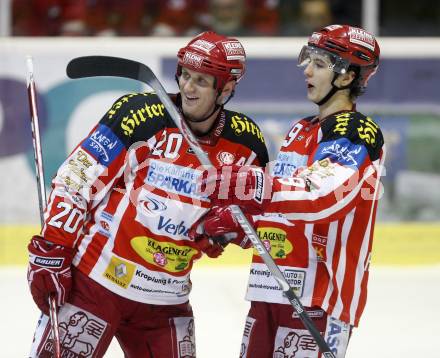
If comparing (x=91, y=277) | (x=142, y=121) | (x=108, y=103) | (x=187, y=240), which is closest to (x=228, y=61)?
(x=142, y=121)

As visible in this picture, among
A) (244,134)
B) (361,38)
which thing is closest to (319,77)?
(361,38)

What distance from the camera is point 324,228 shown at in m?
2.89

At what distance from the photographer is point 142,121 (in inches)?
114

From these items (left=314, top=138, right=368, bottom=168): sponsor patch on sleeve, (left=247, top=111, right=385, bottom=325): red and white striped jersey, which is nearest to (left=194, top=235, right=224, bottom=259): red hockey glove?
(left=247, top=111, right=385, bottom=325): red and white striped jersey

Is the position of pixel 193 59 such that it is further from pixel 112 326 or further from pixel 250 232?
pixel 112 326

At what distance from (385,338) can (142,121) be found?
2.08 meters

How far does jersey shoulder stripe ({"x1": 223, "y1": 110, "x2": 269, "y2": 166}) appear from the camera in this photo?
119 inches

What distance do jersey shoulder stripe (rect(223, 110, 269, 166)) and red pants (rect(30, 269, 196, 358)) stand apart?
19.9 inches

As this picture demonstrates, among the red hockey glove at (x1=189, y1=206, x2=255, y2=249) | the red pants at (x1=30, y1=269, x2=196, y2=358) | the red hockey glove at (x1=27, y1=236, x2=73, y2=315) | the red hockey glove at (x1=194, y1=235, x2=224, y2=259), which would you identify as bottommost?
the red pants at (x1=30, y1=269, x2=196, y2=358)

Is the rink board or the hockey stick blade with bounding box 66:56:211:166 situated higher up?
the rink board

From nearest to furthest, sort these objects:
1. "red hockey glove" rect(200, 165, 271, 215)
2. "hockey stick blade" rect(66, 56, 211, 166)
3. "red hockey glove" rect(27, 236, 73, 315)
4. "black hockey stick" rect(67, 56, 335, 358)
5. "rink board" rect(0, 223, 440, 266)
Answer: "red hockey glove" rect(200, 165, 271, 215), "black hockey stick" rect(67, 56, 335, 358), "red hockey glove" rect(27, 236, 73, 315), "hockey stick blade" rect(66, 56, 211, 166), "rink board" rect(0, 223, 440, 266)

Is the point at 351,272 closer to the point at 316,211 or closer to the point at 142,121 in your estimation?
the point at 316,211

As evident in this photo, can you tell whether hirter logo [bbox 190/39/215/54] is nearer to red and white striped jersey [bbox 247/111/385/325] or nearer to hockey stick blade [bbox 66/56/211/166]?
hockey stick blade [bbox 66/56/211/166]

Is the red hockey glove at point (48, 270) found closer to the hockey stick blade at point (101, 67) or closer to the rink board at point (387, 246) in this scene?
the hockey stick blade at point (101, 67)
